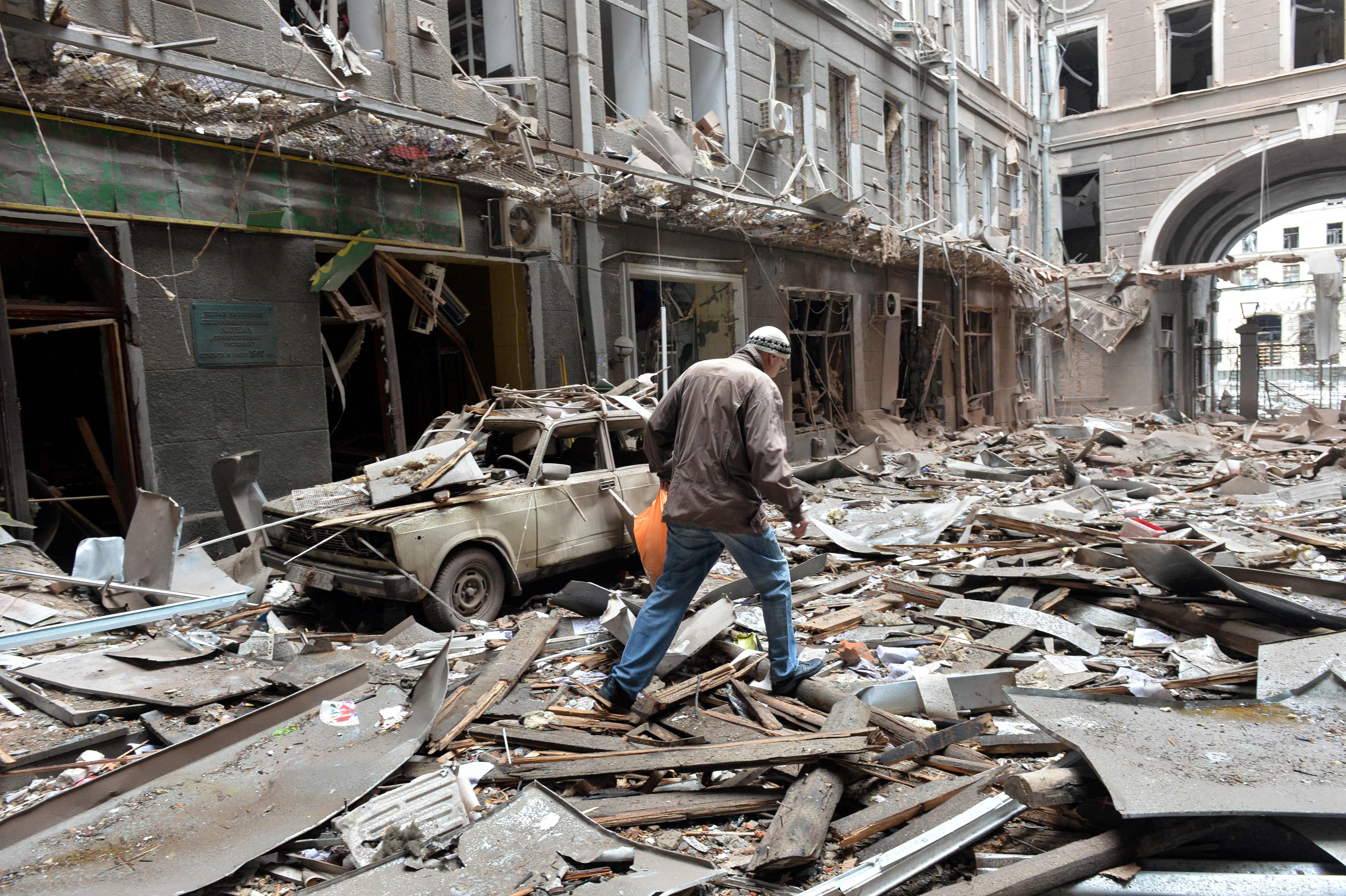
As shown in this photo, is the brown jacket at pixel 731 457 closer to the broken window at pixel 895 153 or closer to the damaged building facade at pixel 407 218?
the damaged building facade at pixel 407 218

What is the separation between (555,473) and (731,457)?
9.17 ft

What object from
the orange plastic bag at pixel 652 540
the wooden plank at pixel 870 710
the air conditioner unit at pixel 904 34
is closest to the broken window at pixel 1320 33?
the air conditioner unit at pixel 904 34

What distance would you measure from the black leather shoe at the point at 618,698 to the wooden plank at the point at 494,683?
60 centimetres

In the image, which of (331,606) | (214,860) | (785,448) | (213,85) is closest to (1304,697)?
(785,448)

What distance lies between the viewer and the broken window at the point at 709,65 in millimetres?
Answer: 14422

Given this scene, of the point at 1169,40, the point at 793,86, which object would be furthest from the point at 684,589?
the point at 1169,40

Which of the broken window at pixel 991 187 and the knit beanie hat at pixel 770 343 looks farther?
the broken window at pixel 991 187

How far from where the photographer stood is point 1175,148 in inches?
1023

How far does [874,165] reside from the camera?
1842cm

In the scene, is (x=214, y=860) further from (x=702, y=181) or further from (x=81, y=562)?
(x=702, y=181)

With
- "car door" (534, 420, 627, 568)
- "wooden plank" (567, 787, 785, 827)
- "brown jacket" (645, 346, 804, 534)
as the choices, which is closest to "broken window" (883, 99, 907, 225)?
"car door" (534, 420, 627, 568)

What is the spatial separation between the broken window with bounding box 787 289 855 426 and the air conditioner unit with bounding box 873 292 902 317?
0.82m

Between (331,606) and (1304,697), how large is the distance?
6075mm

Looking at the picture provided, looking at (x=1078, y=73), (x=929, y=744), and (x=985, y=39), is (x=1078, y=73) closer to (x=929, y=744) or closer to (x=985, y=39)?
(x=985, y=39)
